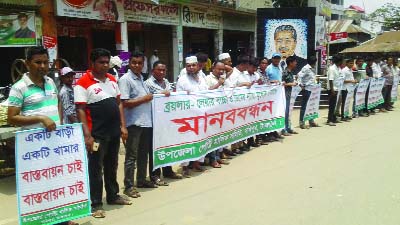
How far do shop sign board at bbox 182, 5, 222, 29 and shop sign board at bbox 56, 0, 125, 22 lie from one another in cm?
435

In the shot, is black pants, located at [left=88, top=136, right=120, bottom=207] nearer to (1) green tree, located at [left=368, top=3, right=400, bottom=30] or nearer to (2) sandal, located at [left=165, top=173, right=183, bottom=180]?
(2) sandal, located at [left=165, top=173, right=183, bottom=180]

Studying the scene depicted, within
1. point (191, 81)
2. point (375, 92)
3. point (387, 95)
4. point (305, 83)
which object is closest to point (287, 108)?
point (305, 83)

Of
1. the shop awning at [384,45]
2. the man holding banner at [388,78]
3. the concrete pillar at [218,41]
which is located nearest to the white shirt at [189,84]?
the man holding banner at [388,78]

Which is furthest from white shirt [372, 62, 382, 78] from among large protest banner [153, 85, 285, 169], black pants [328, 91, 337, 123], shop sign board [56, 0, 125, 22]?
shop sign board [56, 0, 125, 22]

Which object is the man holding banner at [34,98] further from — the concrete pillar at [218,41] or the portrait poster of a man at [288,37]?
the concrete pillar at [218,41]

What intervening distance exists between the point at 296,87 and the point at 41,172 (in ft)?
23.7

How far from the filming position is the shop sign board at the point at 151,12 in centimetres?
1505

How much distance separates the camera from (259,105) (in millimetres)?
8469

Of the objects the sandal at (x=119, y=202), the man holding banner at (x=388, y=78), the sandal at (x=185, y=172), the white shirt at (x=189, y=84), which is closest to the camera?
the sandal at (x=119, y=202)

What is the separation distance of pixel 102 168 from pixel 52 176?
3.32 ft

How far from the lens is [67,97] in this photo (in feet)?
20.9

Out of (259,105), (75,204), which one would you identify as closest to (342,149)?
(259,105)

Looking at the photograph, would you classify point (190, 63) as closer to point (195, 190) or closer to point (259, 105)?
point (195, 190)

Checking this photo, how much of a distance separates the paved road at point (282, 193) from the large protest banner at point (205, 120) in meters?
0.40
